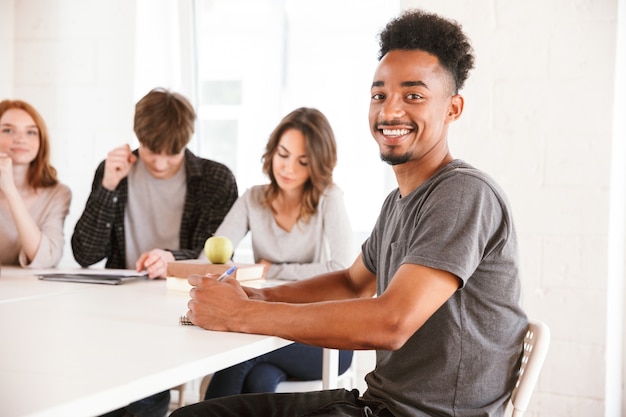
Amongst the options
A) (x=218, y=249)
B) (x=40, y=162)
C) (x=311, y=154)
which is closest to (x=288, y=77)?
(x=311, y=154)

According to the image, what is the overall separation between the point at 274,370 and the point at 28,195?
3.83ft

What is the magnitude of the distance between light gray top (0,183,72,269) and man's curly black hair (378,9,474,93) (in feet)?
4.67

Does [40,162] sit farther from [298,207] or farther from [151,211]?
[298,207]

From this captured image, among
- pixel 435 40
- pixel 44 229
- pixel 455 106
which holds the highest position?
pixel 435 40

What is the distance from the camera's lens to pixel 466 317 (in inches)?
48.5

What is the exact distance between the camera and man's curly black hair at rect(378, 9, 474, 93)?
140 centimetres

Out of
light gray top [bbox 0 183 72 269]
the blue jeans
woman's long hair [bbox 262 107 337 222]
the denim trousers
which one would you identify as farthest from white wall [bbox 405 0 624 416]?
light gray top [bbox 0 183 72 269]

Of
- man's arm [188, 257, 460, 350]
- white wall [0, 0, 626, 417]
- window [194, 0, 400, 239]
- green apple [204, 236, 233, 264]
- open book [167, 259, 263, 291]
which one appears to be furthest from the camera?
window [194, 0, 400, 239]

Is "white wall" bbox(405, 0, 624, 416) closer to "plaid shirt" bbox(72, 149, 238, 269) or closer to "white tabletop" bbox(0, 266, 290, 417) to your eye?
"plaid shirt" bbox(72, 149, 238, 269)

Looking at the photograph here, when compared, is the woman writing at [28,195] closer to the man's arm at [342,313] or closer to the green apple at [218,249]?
the green apple at [218,249]

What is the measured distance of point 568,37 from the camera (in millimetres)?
2336

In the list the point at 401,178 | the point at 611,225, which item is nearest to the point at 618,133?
the point at 611,225

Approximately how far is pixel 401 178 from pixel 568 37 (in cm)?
121

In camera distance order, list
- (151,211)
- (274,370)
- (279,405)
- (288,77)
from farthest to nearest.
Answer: (288,77) < (151,211) < (274,370) < (279,405)
